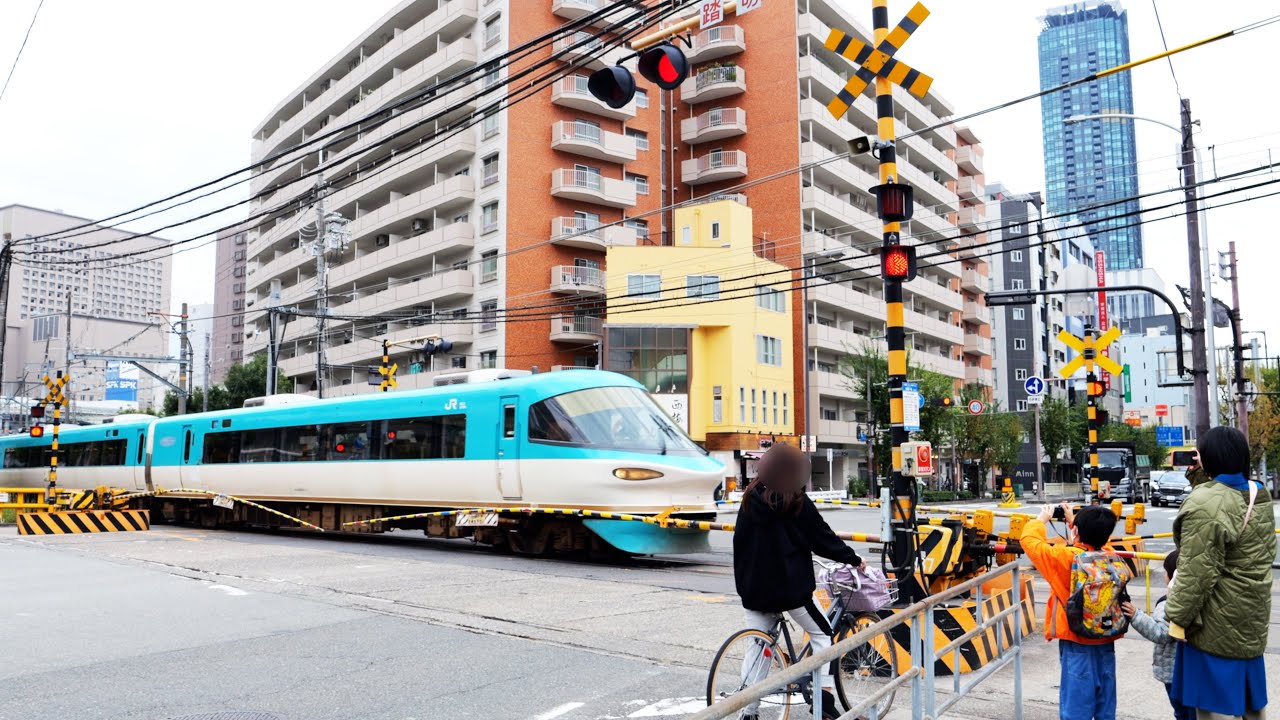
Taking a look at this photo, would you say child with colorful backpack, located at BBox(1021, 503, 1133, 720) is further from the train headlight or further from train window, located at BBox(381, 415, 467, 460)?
train window, located at BBox(381, 415, 467, 460)

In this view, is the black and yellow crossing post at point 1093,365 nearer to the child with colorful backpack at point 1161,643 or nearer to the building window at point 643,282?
the child with colorful backpack at point 1161,643

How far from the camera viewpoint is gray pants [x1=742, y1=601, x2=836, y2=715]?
5.39 m

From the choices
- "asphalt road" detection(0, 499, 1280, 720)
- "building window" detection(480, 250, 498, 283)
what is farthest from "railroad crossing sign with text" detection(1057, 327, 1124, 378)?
"building window" detection(480, 250, 498, 283)

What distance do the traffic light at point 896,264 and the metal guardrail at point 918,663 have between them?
3.24 metres

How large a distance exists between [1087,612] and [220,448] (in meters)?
22.7

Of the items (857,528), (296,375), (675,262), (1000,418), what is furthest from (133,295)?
(857,528)

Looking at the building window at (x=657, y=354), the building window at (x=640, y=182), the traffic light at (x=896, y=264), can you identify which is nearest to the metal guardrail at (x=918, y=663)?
the traffic light at (x=896, y=264)

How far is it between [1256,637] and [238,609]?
30.6 feet

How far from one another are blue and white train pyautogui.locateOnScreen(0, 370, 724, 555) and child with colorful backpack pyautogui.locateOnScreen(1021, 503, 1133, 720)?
10.3m

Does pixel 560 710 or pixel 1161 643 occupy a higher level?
pixel 1161 643

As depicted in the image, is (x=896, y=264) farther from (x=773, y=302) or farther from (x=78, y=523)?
(x=773, y=302)

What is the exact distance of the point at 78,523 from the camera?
22.0 metres

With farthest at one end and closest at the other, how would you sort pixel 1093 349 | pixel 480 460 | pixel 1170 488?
pixel 1170 488 → pixel 1093 349 → pixel 480 460

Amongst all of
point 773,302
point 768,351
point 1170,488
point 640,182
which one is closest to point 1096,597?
point 1170,488
